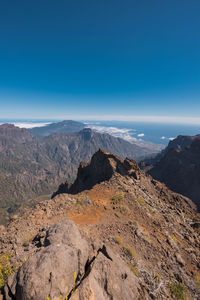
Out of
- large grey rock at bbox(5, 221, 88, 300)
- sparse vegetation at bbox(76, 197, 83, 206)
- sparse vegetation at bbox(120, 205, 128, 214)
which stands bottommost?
sparse vegetation at bbox(120, 205, 128, 214)

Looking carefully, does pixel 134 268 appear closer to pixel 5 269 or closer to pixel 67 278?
pixel 67 278

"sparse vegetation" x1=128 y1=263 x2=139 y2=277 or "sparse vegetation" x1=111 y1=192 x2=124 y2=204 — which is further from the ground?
"sparse vegetation" x1=128 y1=263 x2=139 y2=277

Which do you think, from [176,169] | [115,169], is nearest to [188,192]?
[176,169]

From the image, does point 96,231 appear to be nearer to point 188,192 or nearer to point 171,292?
point 171,292

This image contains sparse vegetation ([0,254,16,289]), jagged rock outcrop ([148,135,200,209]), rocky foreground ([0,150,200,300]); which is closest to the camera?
rocky foreground ([0,150,200,300])

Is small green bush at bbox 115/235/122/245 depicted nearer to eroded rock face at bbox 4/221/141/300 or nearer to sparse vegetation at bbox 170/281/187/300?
sparse vegetation at bbox 170/281/187/300

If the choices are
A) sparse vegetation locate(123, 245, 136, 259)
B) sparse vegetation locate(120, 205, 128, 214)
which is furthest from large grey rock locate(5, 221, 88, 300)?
sparse vegetation locate(120, 205, 128, 214)

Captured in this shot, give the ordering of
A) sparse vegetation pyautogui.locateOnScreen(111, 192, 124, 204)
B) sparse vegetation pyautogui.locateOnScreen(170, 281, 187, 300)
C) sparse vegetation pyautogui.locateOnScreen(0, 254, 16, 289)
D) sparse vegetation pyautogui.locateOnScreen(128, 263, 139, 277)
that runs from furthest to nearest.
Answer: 1. sparse vegetation pyautogui.locateOnScreen(111, 192, 124, 204)
2. sparse vegetation pyautogui.locateOnScreen(128, 263, 139, 277)
3. sparse vegetation pyautogui.locateOnScreen(170, 281, 187, 300)
4. sparse vegetation pyautogui.locateOnScreen(0, 254, 16, 289)

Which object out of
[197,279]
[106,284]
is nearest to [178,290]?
[197,279]
